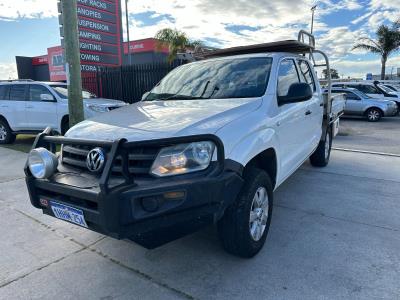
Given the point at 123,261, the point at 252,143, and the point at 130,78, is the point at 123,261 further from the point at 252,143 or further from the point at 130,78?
the point at 130,78

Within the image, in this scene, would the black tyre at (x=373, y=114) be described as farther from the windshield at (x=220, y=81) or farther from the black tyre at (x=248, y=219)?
the black tyre at (x=248, y=219)

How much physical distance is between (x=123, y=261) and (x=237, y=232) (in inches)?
43.4

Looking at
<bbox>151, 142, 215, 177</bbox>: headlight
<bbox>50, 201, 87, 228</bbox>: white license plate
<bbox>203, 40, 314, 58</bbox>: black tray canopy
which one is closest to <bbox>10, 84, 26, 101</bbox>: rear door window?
<bbox>203, 40, 314, 58</bbox>: black tray canopy

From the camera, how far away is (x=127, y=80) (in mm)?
12375

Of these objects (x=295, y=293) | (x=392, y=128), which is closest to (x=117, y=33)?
(x=392, y=128)

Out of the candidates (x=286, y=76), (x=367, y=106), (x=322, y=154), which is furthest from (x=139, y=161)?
(x=367, y=106)

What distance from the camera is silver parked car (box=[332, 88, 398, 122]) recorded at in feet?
49.4

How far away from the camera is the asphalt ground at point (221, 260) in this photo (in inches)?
99.5

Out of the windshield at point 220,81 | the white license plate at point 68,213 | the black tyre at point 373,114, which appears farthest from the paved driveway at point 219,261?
the black tyre at point 373,114

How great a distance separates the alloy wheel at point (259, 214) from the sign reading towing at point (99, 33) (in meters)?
12.2

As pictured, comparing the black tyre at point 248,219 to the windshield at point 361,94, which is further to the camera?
the windshield at point 361,94

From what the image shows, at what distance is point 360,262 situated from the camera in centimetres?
286

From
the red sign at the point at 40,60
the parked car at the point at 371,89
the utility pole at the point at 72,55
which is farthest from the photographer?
the red sign at the point at 40,60

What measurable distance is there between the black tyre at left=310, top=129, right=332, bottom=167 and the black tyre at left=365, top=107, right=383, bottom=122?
1063 centimetres
